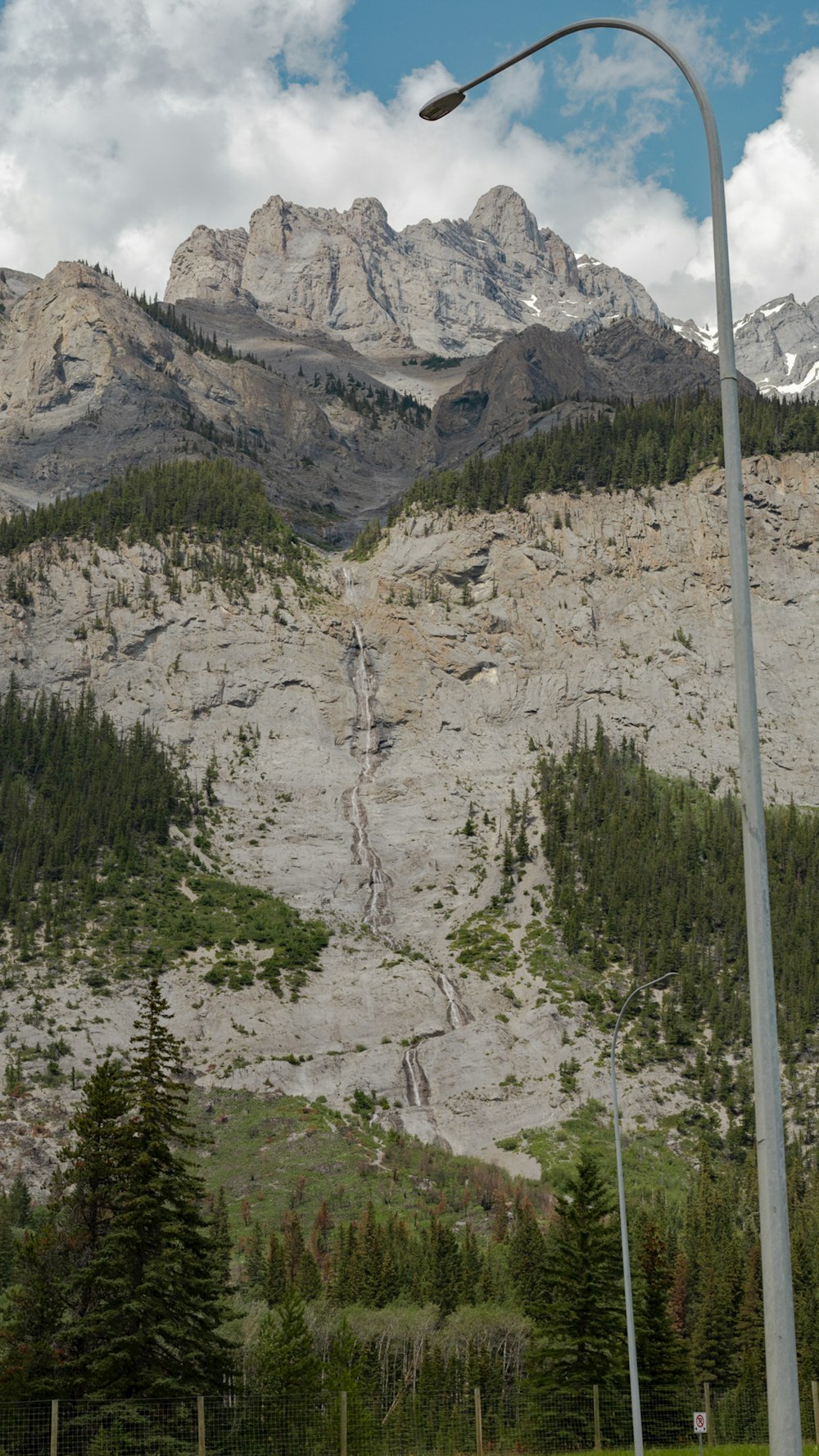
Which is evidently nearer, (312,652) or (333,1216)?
(333,1216)

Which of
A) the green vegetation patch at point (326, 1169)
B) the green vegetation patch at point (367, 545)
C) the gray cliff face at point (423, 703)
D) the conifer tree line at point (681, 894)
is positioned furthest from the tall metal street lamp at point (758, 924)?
the green vegetation patch at point (367, 545)

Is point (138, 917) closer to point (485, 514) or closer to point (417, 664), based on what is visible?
point (417, 664)

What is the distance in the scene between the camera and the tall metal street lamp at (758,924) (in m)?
12.8

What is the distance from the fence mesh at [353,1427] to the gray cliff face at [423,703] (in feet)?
222

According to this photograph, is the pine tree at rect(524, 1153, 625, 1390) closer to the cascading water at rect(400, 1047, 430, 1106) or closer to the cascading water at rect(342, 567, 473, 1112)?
the cascading water at rect(342, 567, 473, 1112)

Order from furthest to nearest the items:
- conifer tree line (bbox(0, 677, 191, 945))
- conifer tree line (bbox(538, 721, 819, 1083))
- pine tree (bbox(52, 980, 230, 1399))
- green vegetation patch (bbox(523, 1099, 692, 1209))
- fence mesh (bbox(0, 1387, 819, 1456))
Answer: conifer tree line (bbox(0, 677, 191, 945))
conifer tree line (bbox(538, 721, 819, 1083))
green vegetation patch (bbox(523, 1099, 692, 1209))
pine tree (bbox(52, 980, 230, 1399))
fence mesh (bbox(0, 1387, 819, 1456))

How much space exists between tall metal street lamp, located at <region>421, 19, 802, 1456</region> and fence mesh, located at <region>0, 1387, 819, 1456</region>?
17960 millimetres

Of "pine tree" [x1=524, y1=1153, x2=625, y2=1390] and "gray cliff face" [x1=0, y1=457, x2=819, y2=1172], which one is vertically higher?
"gray cliff face" [x1=0, y1=457, x2=819, y2=1172]

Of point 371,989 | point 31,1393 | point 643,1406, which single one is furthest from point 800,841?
point 31,1393

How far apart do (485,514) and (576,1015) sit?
81.1 m

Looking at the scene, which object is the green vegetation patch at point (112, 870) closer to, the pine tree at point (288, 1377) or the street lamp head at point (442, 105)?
the pine tree at point (288, 1377)

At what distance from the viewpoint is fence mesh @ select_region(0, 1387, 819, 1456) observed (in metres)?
30.7

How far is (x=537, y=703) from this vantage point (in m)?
165

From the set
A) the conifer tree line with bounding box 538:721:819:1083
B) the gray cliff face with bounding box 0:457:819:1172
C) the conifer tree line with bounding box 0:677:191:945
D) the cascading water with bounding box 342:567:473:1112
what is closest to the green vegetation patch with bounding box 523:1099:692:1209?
the conifer tree line with bounding box 538:721:819:1083
